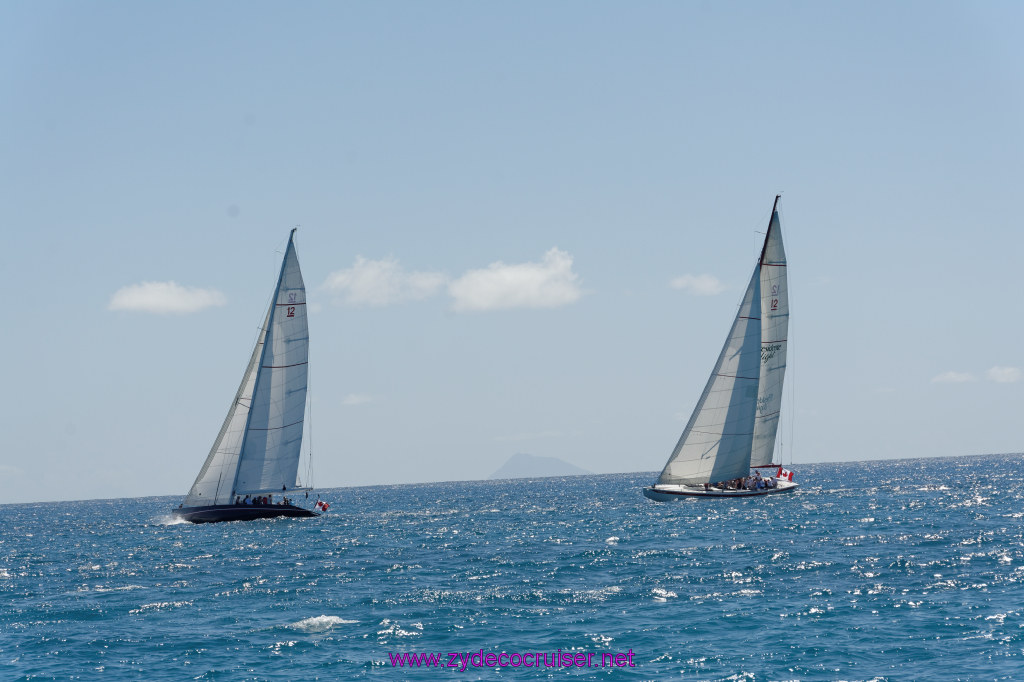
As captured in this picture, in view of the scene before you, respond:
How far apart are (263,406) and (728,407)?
34593mm

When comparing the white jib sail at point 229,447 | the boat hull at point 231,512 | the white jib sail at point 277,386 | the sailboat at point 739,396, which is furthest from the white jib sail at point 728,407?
the white jib sail at point 229,447

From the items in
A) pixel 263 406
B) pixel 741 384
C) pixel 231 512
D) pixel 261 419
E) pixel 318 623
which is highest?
pixel 741 384

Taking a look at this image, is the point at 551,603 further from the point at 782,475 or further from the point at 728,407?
the point at 782,475

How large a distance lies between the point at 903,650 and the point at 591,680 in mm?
8756

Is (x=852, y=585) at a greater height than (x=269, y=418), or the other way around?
(x=269, y=418)

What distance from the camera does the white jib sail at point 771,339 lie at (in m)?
78.1

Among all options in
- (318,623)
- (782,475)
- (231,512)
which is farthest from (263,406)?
(782,475)

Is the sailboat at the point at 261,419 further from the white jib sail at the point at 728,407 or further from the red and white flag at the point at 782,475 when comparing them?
the red and white flag at the point at 782,475

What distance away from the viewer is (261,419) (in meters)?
73.8

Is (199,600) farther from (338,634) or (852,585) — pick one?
(852,585)

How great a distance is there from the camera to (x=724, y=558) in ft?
149

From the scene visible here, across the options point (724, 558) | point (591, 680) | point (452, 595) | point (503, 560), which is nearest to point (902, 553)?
point (724, 558)

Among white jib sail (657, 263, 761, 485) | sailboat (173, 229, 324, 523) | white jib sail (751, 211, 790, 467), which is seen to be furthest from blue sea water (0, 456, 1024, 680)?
white jib sail (751, 211, 790, 467)

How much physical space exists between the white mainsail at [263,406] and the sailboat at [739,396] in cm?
2903
